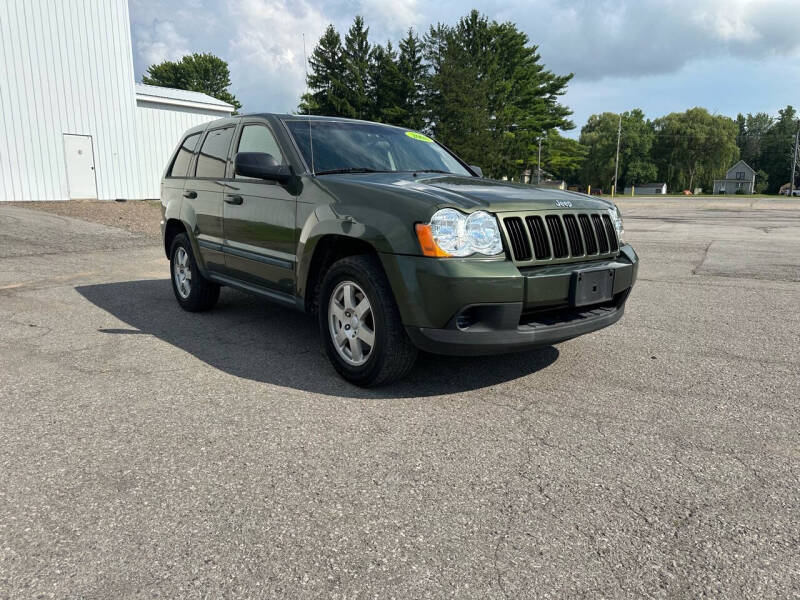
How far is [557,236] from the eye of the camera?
345 centimetres

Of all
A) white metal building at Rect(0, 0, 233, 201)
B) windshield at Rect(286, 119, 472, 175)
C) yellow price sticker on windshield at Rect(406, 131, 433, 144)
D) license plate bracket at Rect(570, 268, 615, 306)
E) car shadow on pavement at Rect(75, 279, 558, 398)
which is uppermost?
white metal building at Rect(0, 0, 233, 201)

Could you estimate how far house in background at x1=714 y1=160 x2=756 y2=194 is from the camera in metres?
108

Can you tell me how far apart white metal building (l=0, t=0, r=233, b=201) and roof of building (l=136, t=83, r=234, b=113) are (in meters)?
0.97

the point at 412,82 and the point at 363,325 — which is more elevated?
the point at 412,82

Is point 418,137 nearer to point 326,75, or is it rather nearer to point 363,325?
point 363,325

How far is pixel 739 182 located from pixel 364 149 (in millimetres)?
125331

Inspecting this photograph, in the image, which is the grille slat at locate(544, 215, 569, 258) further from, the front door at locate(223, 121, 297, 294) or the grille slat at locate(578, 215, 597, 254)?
the front door at locate(223, 121, 297, 294)

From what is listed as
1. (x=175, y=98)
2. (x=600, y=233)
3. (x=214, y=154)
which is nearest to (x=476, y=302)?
(x=600, y=233)

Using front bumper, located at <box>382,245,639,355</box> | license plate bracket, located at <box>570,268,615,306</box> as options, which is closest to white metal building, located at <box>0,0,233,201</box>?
front bumper, located at <box>382,245,639,355</box>

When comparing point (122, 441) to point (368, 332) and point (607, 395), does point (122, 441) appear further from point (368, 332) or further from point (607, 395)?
point (607, 395)

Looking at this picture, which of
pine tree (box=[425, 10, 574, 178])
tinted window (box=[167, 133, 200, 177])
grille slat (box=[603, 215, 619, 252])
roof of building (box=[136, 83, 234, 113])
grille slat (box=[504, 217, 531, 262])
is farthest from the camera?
pine tree (box=[425, 10, 574, 178])

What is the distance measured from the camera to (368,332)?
3537mm

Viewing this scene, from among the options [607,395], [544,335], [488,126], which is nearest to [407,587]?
[544,335]

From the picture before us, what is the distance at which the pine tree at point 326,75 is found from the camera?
52.8m
